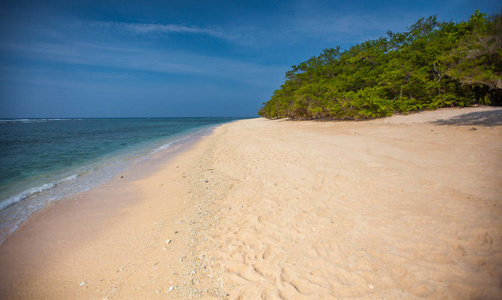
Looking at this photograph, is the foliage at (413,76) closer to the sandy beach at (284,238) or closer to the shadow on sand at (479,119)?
the shadow on sand at (479,119)

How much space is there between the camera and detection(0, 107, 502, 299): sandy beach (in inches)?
96.2

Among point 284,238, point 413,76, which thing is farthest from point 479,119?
point 284,238

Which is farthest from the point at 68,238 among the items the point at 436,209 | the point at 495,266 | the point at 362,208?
the point at 436,209

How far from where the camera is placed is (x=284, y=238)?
330 cm

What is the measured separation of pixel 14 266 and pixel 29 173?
829 centimetres

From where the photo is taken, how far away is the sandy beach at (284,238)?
2.44 meters

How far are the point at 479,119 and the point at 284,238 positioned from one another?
1513cm

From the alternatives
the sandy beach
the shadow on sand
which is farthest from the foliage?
the sandy beach

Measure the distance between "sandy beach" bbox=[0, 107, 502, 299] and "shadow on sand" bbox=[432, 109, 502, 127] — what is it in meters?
6.42

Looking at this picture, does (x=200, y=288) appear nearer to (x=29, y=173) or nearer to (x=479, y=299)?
(x=479, y=299)

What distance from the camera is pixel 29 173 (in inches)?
352

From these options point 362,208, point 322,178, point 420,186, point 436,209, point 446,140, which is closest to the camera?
point 436,209

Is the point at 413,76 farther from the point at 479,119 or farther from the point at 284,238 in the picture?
the point at 284,238

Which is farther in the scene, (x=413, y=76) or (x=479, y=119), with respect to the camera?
(x=413, y=76)
